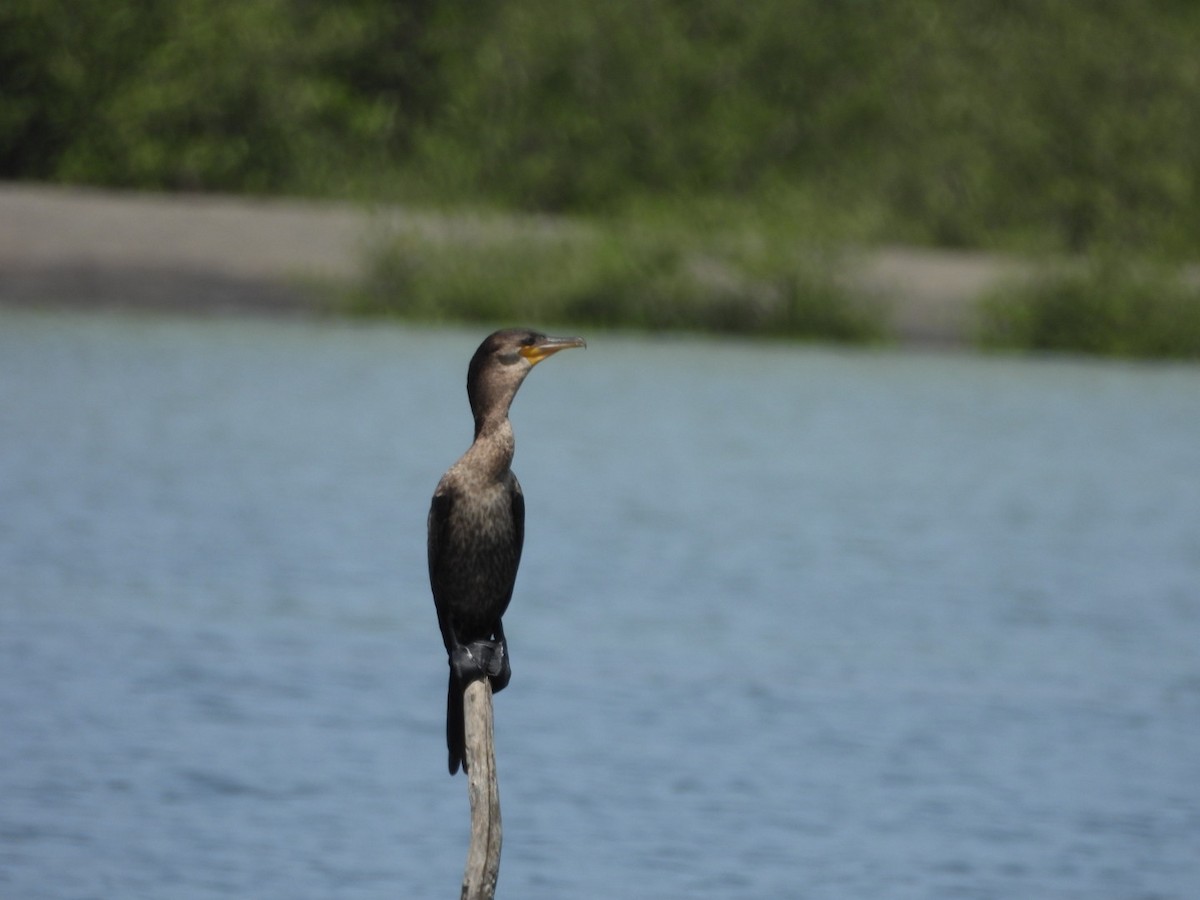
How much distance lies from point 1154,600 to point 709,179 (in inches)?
871

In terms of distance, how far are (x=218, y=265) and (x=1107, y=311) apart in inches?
404

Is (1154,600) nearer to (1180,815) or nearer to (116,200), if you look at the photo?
(1180,815)

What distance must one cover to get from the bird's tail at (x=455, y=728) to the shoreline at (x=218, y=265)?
23.2 metres

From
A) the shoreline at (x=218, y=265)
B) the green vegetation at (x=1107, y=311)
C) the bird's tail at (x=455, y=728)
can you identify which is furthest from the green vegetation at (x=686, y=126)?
the bird's tail at (x=455, y=728)

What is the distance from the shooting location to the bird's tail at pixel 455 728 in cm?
496

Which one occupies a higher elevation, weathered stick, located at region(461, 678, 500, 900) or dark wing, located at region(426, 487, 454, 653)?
dark wing, located at region(426, 487, 454, 653)

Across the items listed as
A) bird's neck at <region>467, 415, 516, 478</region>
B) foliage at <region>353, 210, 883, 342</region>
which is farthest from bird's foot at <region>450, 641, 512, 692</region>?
foliage at <region>353, 210, 883, 342</region>

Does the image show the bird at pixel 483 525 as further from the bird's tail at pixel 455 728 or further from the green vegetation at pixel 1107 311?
the green vegetation at pixel 1107 311

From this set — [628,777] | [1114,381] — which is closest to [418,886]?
[628,777]

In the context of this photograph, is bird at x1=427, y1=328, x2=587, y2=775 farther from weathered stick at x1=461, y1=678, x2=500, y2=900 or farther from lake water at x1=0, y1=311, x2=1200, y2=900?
lake water at x1=0, y1=311, x2=1200, y2=900

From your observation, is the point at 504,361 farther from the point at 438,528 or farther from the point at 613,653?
the point at 613,653

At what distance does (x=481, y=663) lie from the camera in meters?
4.92

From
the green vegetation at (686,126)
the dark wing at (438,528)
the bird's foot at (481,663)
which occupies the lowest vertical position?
the bird's foot at (481,663)

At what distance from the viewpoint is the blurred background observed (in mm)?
8227
